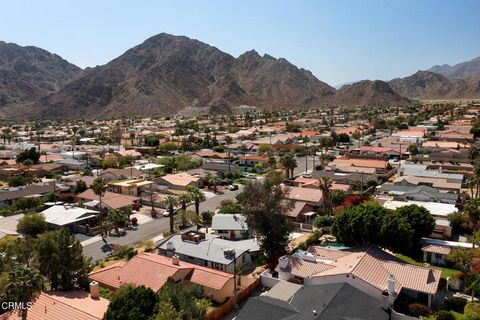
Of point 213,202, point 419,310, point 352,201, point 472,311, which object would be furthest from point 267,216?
point 213,202

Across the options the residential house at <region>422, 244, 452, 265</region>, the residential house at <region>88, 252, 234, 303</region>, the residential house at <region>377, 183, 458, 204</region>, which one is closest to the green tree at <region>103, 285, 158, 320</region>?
the residential house at <region>88, 252, 234, 303</region>

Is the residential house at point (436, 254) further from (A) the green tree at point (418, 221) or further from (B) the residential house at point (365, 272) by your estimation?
(B) the residential house at point (365, 272)

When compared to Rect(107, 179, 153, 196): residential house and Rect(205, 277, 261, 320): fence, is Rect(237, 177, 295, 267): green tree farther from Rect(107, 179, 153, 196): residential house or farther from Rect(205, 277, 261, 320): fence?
Rect(107, 179, 153, 196): residential house

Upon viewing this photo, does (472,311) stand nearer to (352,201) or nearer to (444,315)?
(444,315)

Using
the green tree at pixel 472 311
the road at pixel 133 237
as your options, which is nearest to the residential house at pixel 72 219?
the road at pixel 133 237

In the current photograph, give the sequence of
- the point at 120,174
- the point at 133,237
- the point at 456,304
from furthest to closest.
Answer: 1. the point at 120,174
2. the point at 133,237
3. the point at 456,304
